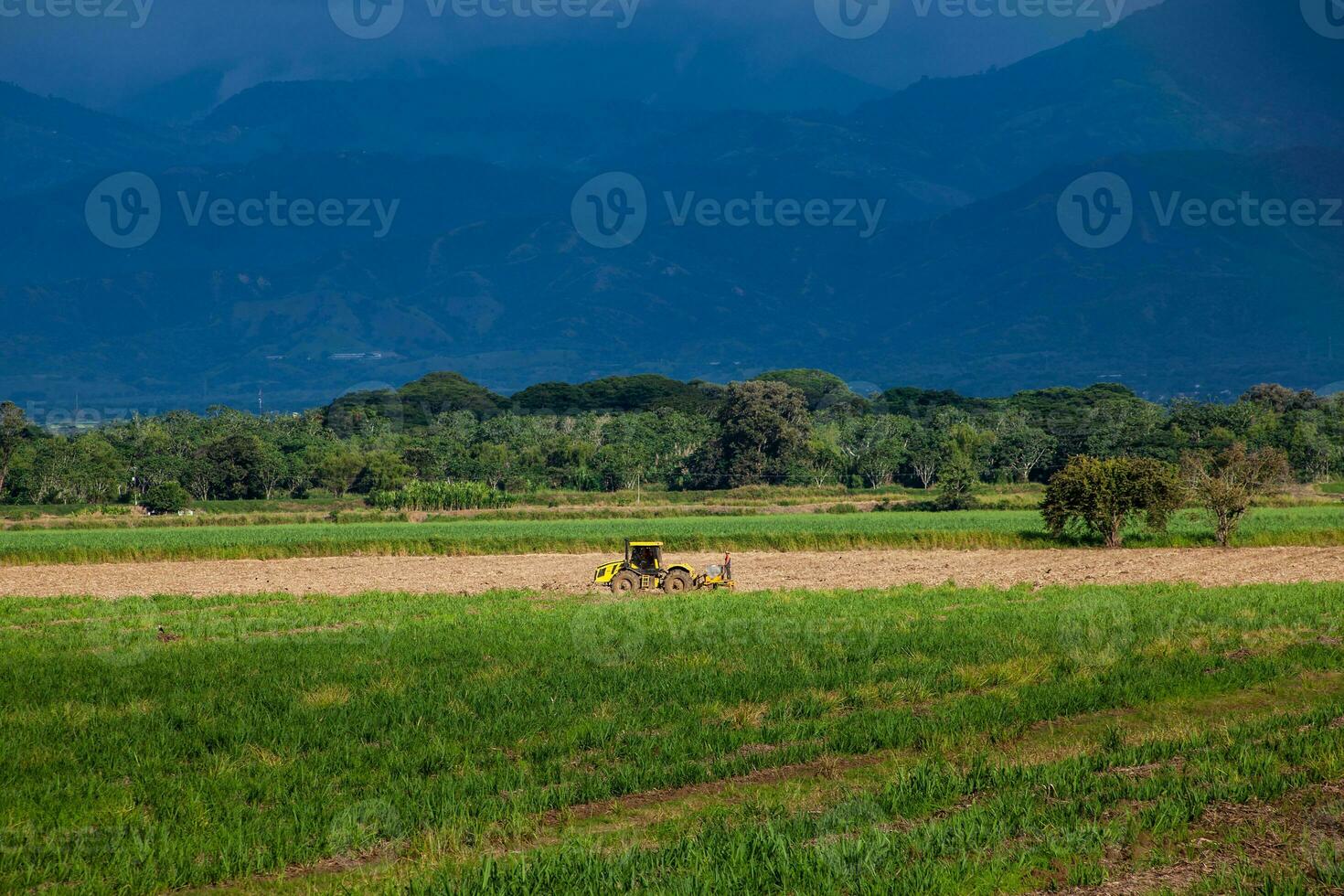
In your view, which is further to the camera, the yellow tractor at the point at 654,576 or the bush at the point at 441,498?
the bush at the point at 441,498

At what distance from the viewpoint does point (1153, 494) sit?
157 ft

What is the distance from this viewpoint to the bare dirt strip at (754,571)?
3719 centimetres

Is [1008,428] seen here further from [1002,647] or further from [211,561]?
[1002,647]

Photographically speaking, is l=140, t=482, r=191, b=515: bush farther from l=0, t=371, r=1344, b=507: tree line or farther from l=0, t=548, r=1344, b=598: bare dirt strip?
l=0, t=548, r=1344, b=598: bare dirt strip

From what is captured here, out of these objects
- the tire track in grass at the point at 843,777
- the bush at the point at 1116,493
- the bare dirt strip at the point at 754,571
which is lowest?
the tire track in grass at the point at 843,777

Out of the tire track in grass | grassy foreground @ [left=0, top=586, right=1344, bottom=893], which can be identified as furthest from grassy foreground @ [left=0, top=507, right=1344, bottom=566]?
the tire track in grass

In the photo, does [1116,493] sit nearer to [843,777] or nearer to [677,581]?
[677,581]

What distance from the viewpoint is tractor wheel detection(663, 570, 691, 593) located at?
113 ft

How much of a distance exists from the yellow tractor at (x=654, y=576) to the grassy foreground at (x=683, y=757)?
28.8 feet

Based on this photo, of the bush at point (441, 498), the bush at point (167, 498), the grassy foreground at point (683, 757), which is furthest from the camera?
the bush at point (441, 498)

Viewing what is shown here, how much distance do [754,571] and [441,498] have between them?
55.6m

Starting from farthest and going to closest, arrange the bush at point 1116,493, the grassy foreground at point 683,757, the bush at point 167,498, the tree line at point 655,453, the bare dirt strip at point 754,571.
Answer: the tree line at point 655,453, the bush at point 167,498, the bush at point 1116,493, the bare dirt strip at point 754,571, the grassy foreground at point 683,757

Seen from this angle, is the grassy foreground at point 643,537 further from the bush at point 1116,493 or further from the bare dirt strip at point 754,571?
the bare dirt strip at point 754,571

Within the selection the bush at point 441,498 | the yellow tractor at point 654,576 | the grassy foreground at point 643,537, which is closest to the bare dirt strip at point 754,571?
the yellow tractor at point 654,576
